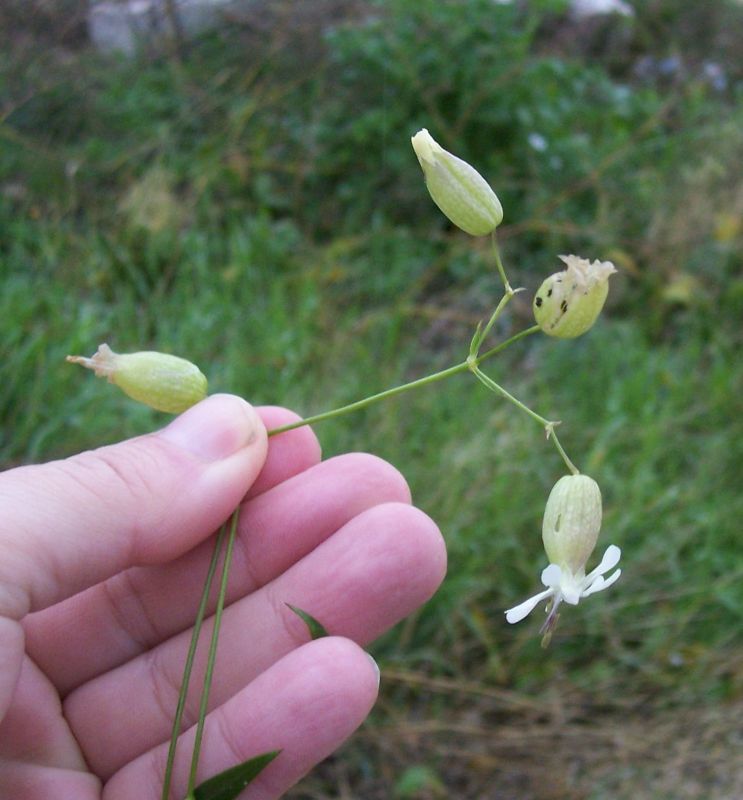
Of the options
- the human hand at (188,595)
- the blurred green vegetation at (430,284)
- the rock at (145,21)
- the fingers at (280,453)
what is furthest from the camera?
the rock at (145,21)

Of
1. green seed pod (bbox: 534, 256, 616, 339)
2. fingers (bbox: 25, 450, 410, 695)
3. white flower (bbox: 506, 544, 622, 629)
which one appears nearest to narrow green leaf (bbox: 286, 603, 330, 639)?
fingers (bbox: 25, 450, 410, 695)

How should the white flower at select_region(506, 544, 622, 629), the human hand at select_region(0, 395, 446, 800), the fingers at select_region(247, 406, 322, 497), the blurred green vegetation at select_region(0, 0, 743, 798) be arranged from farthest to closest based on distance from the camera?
the blurred green vegetation at select_region(0, 0, 743, 798), the fingers at select_region(247, 406, 322, 497), the human hand at select_region(0, 395, 446, 800), the white flower at select_region(506, 544, 622, 629)

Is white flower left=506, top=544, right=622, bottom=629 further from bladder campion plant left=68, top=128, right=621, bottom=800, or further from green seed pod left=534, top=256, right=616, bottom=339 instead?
green seed pod left=534, top=256, right=616, bottom=339

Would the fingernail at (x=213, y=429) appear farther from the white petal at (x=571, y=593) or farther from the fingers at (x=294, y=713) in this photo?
the white petal at (x=571, y=593)

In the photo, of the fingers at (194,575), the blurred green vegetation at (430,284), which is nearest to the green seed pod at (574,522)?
the fingers at (194,575)

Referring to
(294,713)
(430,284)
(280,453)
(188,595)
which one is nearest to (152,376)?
(280,453)

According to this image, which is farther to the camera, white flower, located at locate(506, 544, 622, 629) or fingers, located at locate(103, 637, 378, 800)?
fingers, located at locate(103, 637, 378, 800)

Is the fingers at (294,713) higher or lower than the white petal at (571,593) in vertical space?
lower

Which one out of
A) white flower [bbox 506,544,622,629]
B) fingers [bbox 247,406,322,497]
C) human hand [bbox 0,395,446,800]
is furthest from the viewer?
fingers [bbox 247,406,322,497]
